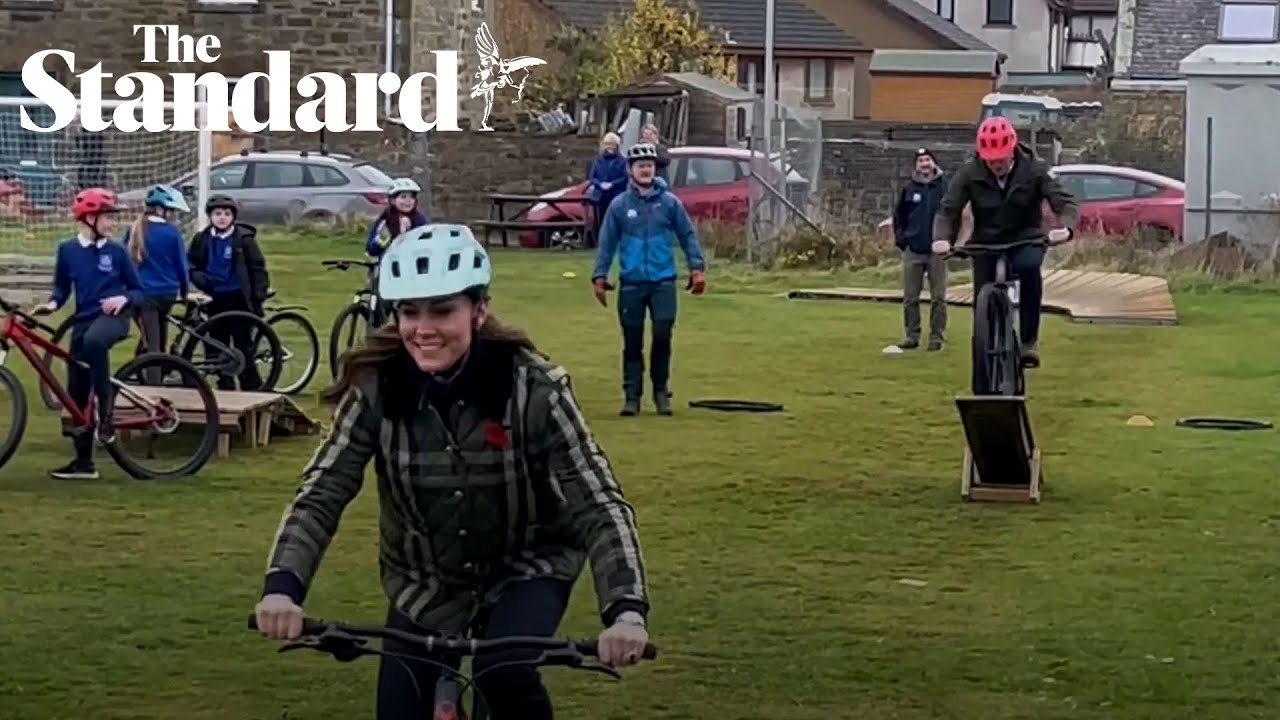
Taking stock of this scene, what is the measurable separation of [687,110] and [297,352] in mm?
26640

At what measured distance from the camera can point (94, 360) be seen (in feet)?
43.5

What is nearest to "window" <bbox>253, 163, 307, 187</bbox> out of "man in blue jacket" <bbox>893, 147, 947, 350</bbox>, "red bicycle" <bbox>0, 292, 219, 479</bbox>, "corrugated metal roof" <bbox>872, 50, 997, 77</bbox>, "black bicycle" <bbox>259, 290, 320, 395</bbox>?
"man in blue jacket" <bbox>893, 147, 947, 350</bbox>

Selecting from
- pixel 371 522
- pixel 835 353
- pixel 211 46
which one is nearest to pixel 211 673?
pixel 371 522

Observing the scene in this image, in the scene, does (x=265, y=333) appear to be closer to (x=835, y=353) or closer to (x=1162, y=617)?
(x=835, y=353)

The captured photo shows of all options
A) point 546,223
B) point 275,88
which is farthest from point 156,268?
point 275,88

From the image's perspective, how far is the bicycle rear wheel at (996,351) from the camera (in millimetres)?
13422

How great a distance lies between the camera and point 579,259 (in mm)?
33312

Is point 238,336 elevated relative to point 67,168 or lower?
lower

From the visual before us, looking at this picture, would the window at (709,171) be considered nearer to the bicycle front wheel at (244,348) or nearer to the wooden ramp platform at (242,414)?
the bicycle front wheel at (244,348)

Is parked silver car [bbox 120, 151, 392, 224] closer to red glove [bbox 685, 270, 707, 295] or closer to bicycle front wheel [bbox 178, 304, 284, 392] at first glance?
bicycle front wheel [bbox 178, 304, 284, 392]

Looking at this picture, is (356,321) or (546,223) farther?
(546,223)

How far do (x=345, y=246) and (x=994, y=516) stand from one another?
2270 centimetres

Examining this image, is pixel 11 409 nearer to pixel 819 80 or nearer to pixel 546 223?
pixel 546 223

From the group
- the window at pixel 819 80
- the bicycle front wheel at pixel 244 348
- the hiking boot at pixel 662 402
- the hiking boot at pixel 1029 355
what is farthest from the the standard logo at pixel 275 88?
the hiking boot at pixel 1029 355
